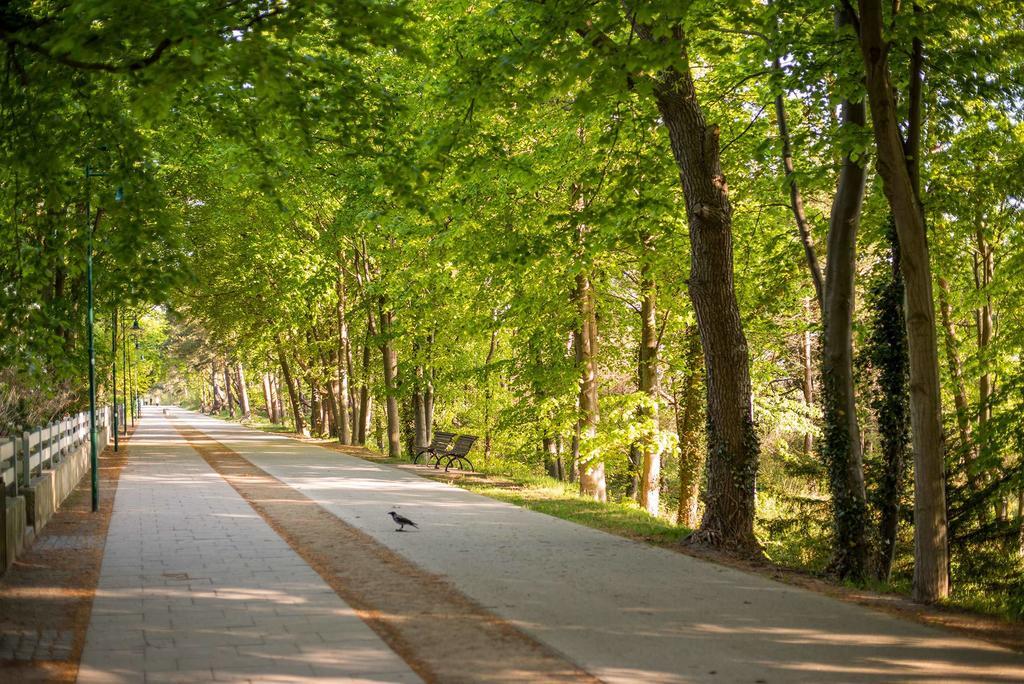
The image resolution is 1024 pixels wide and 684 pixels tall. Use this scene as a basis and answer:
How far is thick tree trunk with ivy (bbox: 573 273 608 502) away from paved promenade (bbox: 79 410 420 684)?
923 centimetres

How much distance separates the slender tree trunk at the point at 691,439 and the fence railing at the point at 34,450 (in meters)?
12.4

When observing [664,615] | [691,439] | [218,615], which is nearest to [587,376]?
[691,439]

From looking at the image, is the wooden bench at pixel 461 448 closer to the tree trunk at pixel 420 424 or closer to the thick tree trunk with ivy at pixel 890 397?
the tree trunk at pixel 420 424

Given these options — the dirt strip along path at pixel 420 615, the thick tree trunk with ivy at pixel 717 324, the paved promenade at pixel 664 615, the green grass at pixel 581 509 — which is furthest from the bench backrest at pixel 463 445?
the thick tree trunk with ivy at pixel 717 324

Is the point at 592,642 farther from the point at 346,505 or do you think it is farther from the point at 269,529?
the point at 346,505

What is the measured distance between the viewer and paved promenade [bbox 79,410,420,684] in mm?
6898

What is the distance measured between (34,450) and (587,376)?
1158 cm

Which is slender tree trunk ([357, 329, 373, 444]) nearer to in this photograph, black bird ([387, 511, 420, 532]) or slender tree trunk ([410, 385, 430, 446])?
slender tree trunk ([410, 385, 430, 446])

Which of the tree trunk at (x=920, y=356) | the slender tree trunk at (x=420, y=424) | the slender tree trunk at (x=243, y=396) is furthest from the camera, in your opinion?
the slender tree trunk at (x=243, y=396)

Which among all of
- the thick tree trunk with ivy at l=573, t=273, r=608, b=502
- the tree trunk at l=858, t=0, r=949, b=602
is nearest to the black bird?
the tree trunk at l=858, t=0, r=949, b=602

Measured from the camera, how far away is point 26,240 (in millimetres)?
15789

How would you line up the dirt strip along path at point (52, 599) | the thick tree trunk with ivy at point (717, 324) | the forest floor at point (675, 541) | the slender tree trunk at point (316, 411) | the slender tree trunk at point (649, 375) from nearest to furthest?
the dirt strip along path at point (52, 599)
the forest floor at point (675, 541)
the thick tree trunk with ivy at point (717, 324)
the slender tree trunk at point (649, 375)
the slender tree trunk at point (316, 411)

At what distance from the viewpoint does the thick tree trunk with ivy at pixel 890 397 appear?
12727 mm

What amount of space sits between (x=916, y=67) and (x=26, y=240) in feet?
42.7
